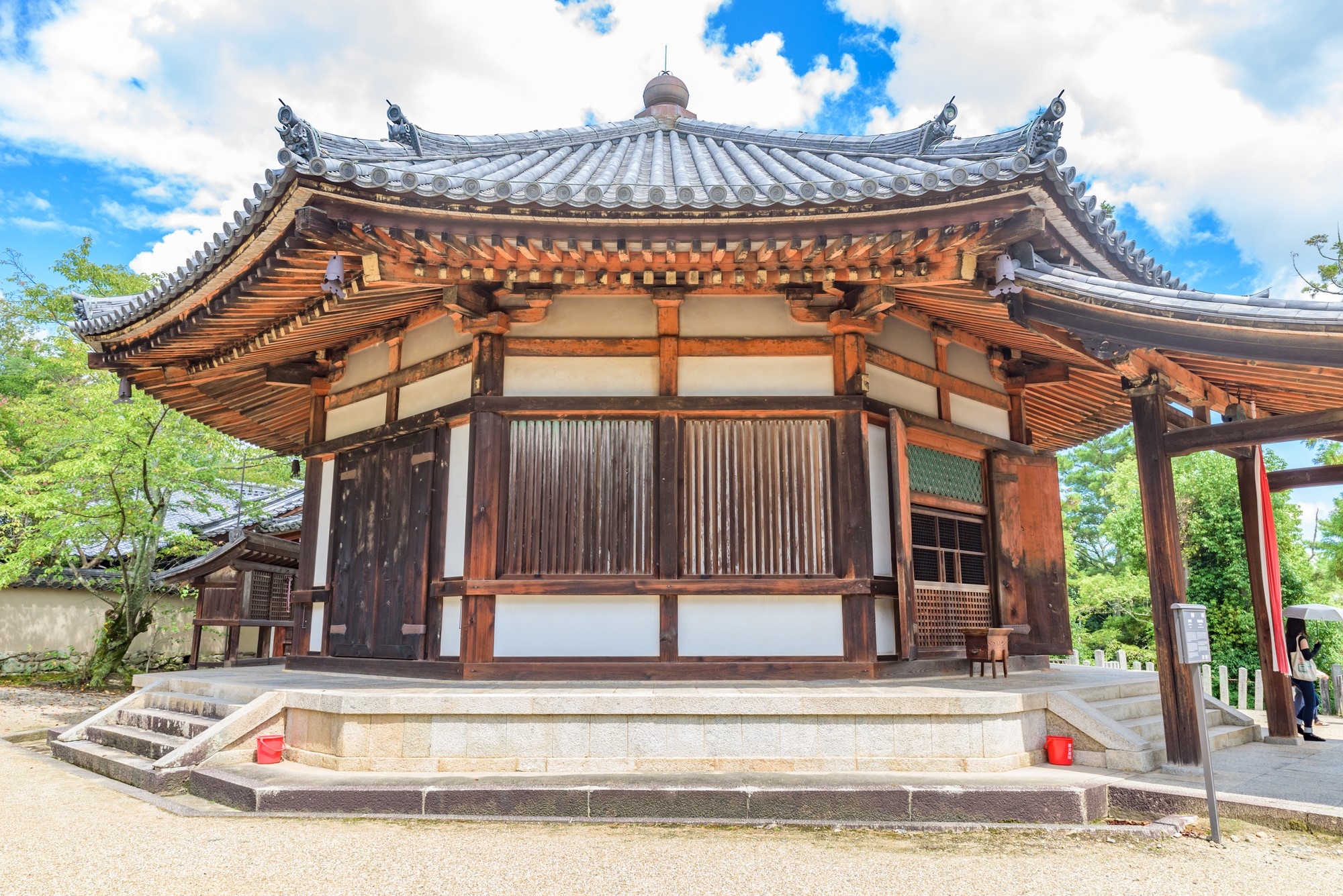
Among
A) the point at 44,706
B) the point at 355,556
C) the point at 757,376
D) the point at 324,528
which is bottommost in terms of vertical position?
the point at 44,706

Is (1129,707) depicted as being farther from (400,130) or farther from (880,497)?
(400,130)

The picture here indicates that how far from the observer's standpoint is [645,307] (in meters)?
7.82

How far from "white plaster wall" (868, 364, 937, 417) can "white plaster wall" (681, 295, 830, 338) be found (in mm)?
716

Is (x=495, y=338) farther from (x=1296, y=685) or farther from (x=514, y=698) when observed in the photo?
(x=1296, y=685)

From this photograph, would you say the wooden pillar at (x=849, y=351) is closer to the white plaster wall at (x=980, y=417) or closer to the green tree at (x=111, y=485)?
the white plaster wall at (x=980, y=417)

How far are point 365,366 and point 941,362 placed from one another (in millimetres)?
6228

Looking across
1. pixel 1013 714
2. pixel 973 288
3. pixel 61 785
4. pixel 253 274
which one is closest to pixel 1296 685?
pixel 1013 714

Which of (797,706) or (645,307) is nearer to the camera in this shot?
(797,706)

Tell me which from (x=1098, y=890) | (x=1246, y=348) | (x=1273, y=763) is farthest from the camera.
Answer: (x=1273, y=763)

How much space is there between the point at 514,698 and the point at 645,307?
3.69 metres

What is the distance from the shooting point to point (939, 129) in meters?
9.30

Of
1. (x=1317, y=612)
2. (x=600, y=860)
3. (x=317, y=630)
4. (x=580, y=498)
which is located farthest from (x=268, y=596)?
(x=1317, y=612)

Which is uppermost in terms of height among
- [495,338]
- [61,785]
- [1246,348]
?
[495,338]

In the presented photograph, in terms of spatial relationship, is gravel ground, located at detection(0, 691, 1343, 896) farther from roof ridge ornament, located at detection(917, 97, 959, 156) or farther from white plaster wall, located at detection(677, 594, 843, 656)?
roof ridge ornament, located at detection(917, 97, 959, 156)
